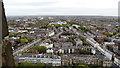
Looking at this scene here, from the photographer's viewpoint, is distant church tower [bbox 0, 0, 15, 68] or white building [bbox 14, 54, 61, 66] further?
white building [bbox 14, 54, 61, 66]

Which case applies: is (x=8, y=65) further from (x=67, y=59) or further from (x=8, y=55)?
(x=67, y=59)

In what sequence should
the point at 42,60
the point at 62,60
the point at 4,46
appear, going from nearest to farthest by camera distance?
1. the point at 4,46
2. the point at 42,60
3. the point at 62,60

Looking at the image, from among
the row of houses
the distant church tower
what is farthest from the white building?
the distant church tower

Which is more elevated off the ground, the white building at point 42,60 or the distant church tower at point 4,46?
the distant church tower at point 4,46

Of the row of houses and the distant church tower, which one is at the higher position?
the distant church tower

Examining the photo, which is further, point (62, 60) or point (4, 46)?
point (62, 60)

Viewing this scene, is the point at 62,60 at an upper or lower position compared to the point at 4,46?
lower

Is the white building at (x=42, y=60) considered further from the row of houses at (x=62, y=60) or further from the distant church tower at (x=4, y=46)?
the distant church tower at (x=4, y=46)

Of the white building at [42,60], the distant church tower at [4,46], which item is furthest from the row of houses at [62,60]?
the distant church tower at [4,46]

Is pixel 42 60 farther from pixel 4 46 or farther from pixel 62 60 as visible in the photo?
pixel 4 46

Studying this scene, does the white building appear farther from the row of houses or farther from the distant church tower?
the distant church tower

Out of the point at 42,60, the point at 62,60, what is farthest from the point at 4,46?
the point at 62,60
